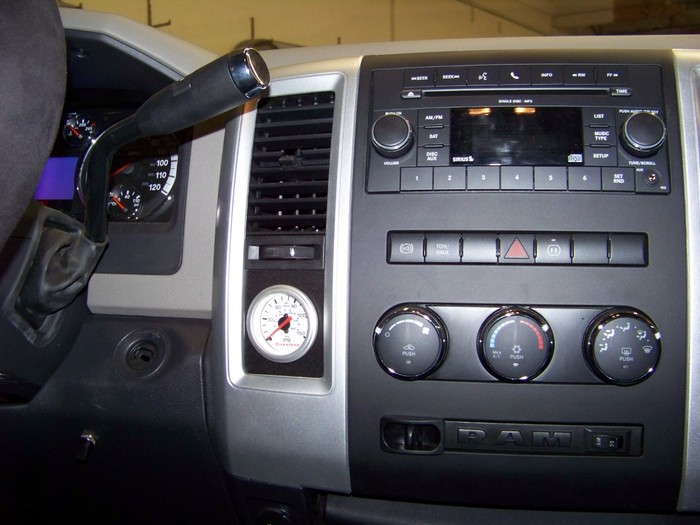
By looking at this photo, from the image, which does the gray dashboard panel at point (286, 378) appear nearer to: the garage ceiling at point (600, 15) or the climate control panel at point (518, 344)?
the climate control panel at point (518, 344)

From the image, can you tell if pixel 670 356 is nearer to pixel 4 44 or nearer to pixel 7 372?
pixel 4 44

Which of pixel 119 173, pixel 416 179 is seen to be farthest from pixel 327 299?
pixel 119 173

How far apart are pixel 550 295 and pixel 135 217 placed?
0.73 meters

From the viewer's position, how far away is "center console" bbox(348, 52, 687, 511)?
758mm

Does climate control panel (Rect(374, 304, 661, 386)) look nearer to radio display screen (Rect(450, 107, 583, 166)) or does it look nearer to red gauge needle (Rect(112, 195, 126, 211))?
radio display screen (Rect(450, 107, 583, 166))

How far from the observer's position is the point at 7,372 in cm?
92

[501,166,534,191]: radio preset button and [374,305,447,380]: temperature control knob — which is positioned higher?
[501,166,534,191]: radio preset button

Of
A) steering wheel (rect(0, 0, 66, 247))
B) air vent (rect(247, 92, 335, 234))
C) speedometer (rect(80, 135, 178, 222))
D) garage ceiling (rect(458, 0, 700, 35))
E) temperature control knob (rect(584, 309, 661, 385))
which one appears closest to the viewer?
steering wheel (rect(0, 0, 66, 247))

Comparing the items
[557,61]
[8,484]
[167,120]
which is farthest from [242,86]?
[8,484]

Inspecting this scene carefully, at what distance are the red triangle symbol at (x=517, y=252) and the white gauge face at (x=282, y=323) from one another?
273 mm

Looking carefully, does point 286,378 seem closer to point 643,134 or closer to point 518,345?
point 518,345

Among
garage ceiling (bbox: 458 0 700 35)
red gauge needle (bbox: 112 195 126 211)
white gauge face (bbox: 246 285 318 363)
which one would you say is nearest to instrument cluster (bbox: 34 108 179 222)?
red gauge needle (bbox: 112 195 126 211)

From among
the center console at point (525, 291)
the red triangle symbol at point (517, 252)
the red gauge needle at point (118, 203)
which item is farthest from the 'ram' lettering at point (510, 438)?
the red gauge needle at point (118, 203)

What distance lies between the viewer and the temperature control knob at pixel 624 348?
742 millimetres
